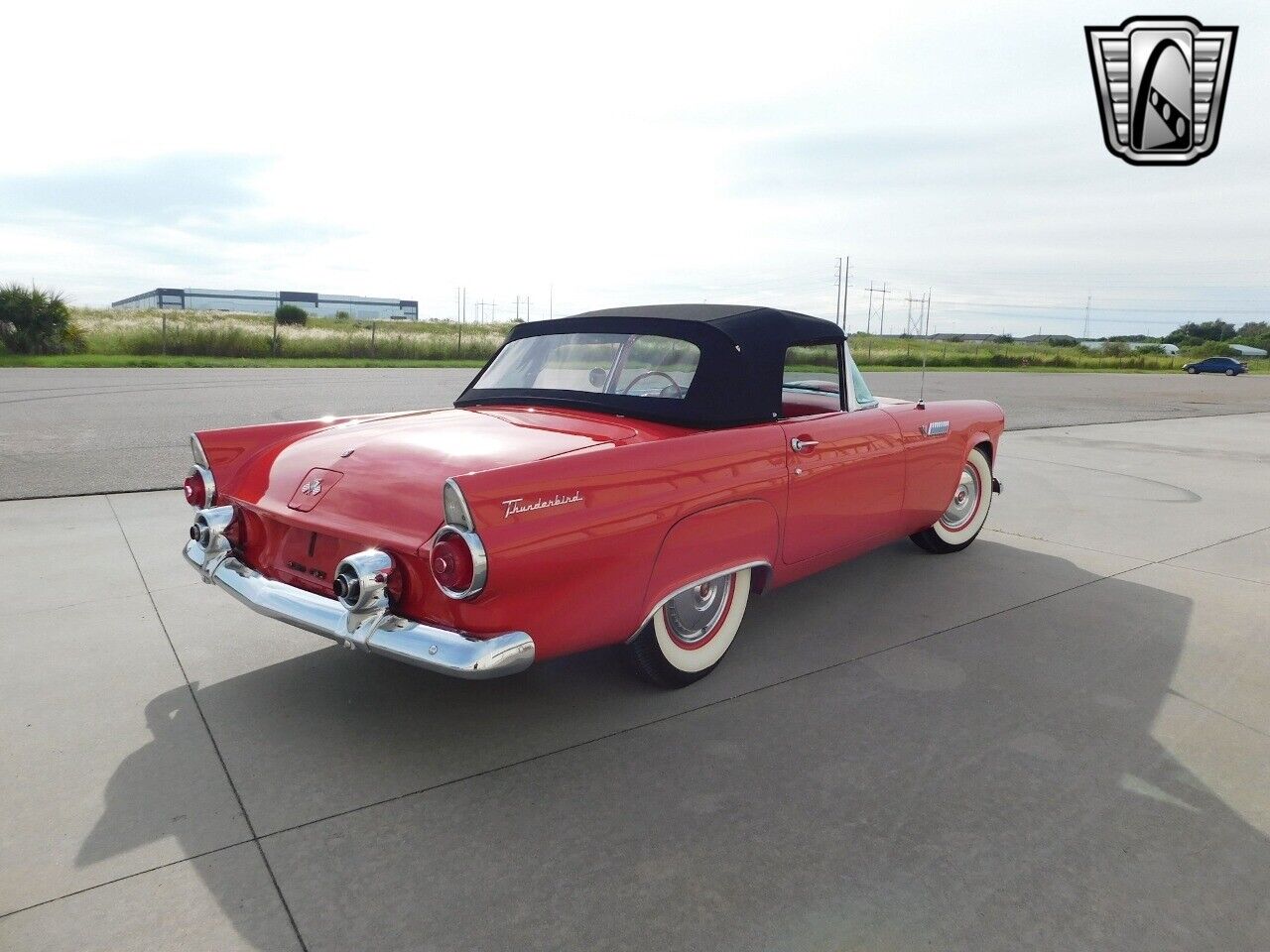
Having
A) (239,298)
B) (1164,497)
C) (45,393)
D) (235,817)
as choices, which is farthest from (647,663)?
(239,298)

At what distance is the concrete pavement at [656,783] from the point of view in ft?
6.86

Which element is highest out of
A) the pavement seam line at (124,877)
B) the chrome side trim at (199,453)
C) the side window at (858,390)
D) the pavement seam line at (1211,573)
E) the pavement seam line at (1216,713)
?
the side window at (858,390)

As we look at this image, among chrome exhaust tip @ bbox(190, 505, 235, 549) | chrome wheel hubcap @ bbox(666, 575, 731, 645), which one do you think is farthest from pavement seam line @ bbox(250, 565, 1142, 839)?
chrome exhaust tip @ bbox(190, 505, 235, 549)

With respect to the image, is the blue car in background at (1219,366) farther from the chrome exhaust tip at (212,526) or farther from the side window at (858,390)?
the chrome exhaust tip at (212,526)

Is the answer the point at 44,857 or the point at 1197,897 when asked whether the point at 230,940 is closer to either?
the point at 44,857

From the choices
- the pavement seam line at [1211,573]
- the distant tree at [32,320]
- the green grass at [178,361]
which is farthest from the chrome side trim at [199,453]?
the distant tree at [32,320]

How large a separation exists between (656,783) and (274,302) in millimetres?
105146

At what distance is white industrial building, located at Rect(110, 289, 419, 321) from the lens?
90562 millimetres

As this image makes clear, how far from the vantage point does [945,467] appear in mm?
4824

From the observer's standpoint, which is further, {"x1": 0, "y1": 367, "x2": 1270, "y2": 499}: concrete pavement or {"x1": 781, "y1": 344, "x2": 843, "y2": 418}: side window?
{"x1": 0, "y1": 367, "x2": 1270, "y2": 499}: concrete pavement

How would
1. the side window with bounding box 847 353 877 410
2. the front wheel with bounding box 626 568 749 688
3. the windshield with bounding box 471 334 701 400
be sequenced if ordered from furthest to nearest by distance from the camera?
the side window with bounding box 847 353 877 410, the windshield with bounding box 471 334 701 400, the front wheel with bounding box 626 568 749 688

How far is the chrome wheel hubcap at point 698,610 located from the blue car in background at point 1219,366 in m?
54.7

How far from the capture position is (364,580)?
262cm

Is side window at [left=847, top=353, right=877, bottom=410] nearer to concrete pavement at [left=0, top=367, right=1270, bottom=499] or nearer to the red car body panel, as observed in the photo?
the red car body panel
